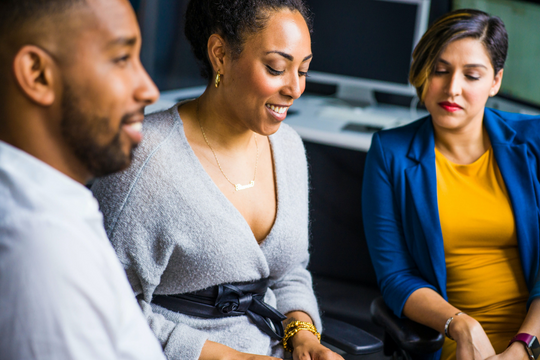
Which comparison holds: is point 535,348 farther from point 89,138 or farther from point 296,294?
point 89,138

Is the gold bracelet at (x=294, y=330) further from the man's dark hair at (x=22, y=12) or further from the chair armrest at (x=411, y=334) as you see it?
the man's dark hair at (x=22, y=12)

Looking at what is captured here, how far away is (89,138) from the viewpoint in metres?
0.61

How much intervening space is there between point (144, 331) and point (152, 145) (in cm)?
50

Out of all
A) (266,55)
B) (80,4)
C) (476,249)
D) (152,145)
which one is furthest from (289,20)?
(476,249)

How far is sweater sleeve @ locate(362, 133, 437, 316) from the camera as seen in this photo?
4.45 ft

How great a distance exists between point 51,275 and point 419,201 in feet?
3.37

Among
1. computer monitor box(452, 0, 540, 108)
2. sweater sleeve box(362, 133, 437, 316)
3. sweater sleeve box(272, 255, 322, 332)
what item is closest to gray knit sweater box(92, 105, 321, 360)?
sweater sleeve box(272, 255, 322, 332)

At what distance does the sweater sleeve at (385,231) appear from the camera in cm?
136

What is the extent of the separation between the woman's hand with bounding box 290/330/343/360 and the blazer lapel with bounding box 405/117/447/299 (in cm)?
39

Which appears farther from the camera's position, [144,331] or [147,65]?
[147,65]

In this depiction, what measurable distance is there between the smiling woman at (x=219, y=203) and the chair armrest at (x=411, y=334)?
18cm

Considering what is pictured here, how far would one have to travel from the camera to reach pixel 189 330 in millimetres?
1048

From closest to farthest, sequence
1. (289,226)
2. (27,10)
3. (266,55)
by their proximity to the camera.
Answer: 1. (27,10)
2. (266,55)
3. (289,226)

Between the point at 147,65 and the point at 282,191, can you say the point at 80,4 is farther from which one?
the point at 147,65
